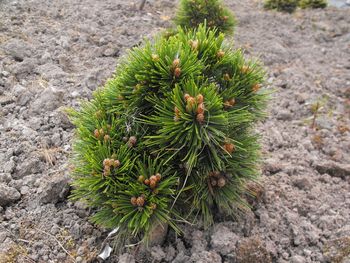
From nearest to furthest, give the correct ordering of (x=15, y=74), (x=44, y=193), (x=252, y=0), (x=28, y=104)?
(x=44, y=193) < (x=28, y=104) < (x=15, y=74) < (x=252, y=0)

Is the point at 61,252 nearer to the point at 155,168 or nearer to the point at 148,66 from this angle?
the point at 155,168

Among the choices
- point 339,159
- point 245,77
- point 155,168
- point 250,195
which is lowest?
point 339,159

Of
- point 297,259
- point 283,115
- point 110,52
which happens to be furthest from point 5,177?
point 283,115

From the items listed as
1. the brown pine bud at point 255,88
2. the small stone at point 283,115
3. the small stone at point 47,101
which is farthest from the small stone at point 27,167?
the small stone at point 283,115

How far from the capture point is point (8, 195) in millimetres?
2936

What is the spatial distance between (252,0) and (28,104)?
22.6 ft

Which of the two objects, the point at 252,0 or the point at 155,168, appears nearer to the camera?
the point at 155,168

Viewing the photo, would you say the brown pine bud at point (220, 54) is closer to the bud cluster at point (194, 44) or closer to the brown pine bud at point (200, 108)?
the bud cluster at point (194, 44)

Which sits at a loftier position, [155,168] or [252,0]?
[155,168]

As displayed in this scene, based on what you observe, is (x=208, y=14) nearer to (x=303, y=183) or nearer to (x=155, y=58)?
(x=303, y=183)

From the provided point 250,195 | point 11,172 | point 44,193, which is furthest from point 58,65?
point 250,195

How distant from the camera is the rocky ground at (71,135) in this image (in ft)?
9.07

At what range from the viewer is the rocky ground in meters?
2.77

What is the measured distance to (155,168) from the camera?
2463 mm
